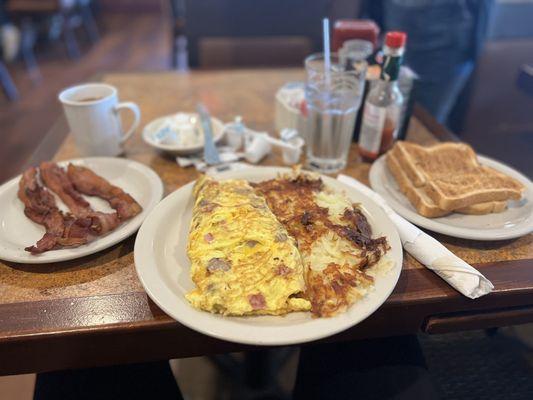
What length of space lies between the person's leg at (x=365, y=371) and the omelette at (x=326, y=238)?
1.14ft

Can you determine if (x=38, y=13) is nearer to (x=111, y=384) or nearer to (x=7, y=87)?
(x=7, y=87)

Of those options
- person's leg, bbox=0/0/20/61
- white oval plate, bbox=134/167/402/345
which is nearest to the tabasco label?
white oval plate, bbox=134/167/402/345

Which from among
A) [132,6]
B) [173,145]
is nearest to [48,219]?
[173,145]

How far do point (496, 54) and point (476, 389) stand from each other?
242cm

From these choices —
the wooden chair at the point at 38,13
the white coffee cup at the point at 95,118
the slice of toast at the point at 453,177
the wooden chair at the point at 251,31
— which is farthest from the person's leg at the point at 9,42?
the slice of toast at the point at 453,177

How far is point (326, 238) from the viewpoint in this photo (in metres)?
0.84

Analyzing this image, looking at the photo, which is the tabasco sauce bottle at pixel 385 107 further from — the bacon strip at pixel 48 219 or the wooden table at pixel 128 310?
the bacon strip at pixel 48 219

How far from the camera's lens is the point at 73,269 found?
0.87m

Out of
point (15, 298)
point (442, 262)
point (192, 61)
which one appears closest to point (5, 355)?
point (15, 298)

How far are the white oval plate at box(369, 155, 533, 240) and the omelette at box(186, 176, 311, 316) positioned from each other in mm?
371

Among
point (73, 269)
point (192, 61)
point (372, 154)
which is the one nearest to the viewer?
point (73, 269)

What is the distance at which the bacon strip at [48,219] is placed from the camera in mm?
865

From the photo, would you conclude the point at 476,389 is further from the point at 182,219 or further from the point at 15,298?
the point at 15,298

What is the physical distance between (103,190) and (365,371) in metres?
0.81
